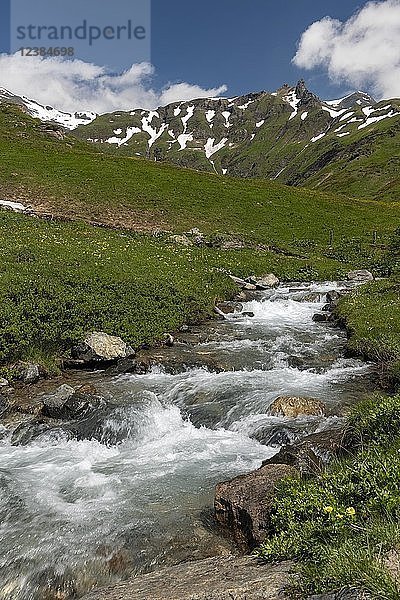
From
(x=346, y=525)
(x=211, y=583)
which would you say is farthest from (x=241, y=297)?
(x=211, y=583)

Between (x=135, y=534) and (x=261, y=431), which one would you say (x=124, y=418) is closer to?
(x=261, y=431)

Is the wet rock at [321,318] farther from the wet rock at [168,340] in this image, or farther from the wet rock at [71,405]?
the wet rock at [71,405]

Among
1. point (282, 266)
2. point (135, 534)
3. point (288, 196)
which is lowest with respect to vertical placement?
point (135, 534)

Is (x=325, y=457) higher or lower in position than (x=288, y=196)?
lower

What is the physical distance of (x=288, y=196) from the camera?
68312mm

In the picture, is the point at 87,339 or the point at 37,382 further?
the point at 87,339

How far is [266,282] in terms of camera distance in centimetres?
3397

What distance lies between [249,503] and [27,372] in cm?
1125

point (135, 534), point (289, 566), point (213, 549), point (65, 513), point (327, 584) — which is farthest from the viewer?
point (65, 513)

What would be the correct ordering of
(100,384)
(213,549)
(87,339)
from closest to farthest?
(213,549), (100,384), (87,339)

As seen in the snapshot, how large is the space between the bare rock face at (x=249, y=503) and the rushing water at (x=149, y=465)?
438 millimetres

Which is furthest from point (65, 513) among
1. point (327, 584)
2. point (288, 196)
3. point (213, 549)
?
point (288, 196)

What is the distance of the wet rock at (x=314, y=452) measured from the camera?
950cm

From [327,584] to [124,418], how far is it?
9518 millimetres
